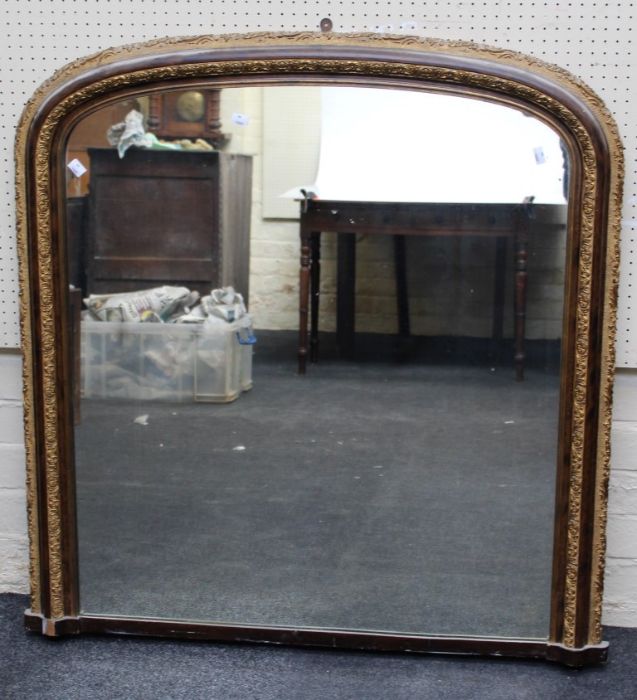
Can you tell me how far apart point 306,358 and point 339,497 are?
1.06 ft

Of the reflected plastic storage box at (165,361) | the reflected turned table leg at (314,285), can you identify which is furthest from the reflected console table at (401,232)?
the reflected plastic storage box at (165,361)

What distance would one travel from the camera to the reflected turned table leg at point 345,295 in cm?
253

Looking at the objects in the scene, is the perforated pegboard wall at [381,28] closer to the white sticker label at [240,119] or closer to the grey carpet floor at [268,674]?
the white sticker label at [240,119]

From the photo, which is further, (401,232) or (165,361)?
(165,361)

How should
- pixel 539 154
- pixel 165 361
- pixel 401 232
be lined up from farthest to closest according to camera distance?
pixel 165 361 → pixel 401 232 → pixel 539 154

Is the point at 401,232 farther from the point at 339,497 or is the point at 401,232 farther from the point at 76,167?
the point at 76,167

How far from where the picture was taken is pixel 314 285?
101 inches

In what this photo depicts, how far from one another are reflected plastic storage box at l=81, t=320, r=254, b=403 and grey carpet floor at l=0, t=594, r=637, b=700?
58 cm

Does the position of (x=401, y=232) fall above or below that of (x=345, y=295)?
above

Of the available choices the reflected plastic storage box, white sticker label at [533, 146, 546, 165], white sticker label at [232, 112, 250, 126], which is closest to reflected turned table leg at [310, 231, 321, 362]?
the reflected plastic storage box

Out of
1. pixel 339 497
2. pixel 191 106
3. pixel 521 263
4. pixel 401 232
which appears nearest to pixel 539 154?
pixel 521 263

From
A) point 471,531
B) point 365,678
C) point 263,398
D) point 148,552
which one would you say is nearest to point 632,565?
point 471,531

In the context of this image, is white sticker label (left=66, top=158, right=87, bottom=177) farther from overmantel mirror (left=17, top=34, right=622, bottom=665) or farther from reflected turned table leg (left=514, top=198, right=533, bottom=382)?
reflected turned table leg (left=514, top=198, right=533, bottom=382)

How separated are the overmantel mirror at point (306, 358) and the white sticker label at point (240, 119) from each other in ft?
0.05
